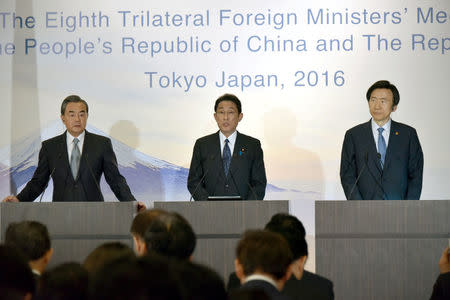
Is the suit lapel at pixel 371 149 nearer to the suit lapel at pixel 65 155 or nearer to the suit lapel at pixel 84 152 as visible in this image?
the suit lapel at pixel 84 152

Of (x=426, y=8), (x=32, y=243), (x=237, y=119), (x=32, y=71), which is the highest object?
(x=426, y=8)

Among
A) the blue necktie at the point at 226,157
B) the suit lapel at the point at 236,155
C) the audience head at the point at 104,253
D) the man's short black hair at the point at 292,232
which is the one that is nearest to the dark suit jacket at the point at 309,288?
the man's short black hair at the point at 292,232

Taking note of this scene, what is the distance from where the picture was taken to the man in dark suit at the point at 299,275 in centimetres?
397

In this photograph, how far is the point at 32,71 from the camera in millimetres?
8391

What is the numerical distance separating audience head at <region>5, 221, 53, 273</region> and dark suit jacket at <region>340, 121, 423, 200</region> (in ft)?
10.7

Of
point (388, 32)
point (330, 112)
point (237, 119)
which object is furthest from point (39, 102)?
point (388, 32)

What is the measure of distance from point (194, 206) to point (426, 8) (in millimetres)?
3851

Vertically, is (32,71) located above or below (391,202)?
above

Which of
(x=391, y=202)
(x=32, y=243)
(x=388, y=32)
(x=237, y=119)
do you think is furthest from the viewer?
(x=388, y=32)

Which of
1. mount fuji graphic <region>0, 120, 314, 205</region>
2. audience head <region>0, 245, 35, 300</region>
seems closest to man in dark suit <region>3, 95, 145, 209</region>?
mount fuji graphic <region>0, 120, 314, 205</region>

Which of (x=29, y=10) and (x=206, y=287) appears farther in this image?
(x=29, y=10)

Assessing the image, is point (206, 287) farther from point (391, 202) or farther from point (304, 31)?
point (304, 31)

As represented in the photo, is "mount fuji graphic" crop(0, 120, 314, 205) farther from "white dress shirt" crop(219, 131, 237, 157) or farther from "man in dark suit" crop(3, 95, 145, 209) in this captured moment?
"man in dark suit" crop(3, 95, 145, 209)

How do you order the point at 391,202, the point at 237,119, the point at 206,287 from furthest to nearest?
the point at 237,119
the point at 391,202
the point at 206,287
